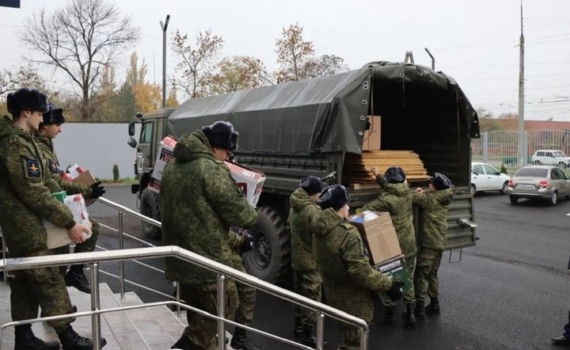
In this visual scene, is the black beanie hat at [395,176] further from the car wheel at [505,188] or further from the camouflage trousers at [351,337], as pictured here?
the car wheel at [505,188]

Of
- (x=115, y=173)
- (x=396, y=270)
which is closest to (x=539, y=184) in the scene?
(x=396, y=270)

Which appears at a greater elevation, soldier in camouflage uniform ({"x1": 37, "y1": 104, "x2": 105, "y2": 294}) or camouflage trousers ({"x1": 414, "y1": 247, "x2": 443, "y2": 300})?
soldier in camouflage uniform ({"x1": 37, "y1": 104, "x2": 105, "y2": 294})

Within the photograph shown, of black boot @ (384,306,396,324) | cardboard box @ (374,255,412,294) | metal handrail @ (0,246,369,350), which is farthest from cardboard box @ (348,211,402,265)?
black boot @ (384,306,396,324)

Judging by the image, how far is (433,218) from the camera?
21.6ft

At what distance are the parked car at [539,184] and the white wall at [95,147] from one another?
62.4 ft

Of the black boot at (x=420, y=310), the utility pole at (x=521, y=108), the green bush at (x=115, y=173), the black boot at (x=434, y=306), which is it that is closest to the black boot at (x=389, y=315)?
the black boot at (x=420, y=310)

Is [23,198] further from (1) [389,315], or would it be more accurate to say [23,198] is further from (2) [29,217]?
(1) [389,315]

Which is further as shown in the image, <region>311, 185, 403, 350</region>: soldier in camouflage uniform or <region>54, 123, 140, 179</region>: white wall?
<region>54, 123, 140, 179</region>: white wall

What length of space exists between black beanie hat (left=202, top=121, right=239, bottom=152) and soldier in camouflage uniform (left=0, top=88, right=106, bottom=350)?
3.45 ft

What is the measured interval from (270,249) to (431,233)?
2.14 meters

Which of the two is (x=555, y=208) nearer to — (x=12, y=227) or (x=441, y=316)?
(x=441, y=316)

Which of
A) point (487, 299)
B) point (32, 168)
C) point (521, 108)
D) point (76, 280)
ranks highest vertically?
point (521, 108)

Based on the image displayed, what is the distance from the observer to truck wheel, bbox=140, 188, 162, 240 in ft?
33.3

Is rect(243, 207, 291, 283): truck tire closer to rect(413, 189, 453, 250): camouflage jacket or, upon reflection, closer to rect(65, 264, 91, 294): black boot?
rect(413, 189, 453, 250): camouflage jacket
